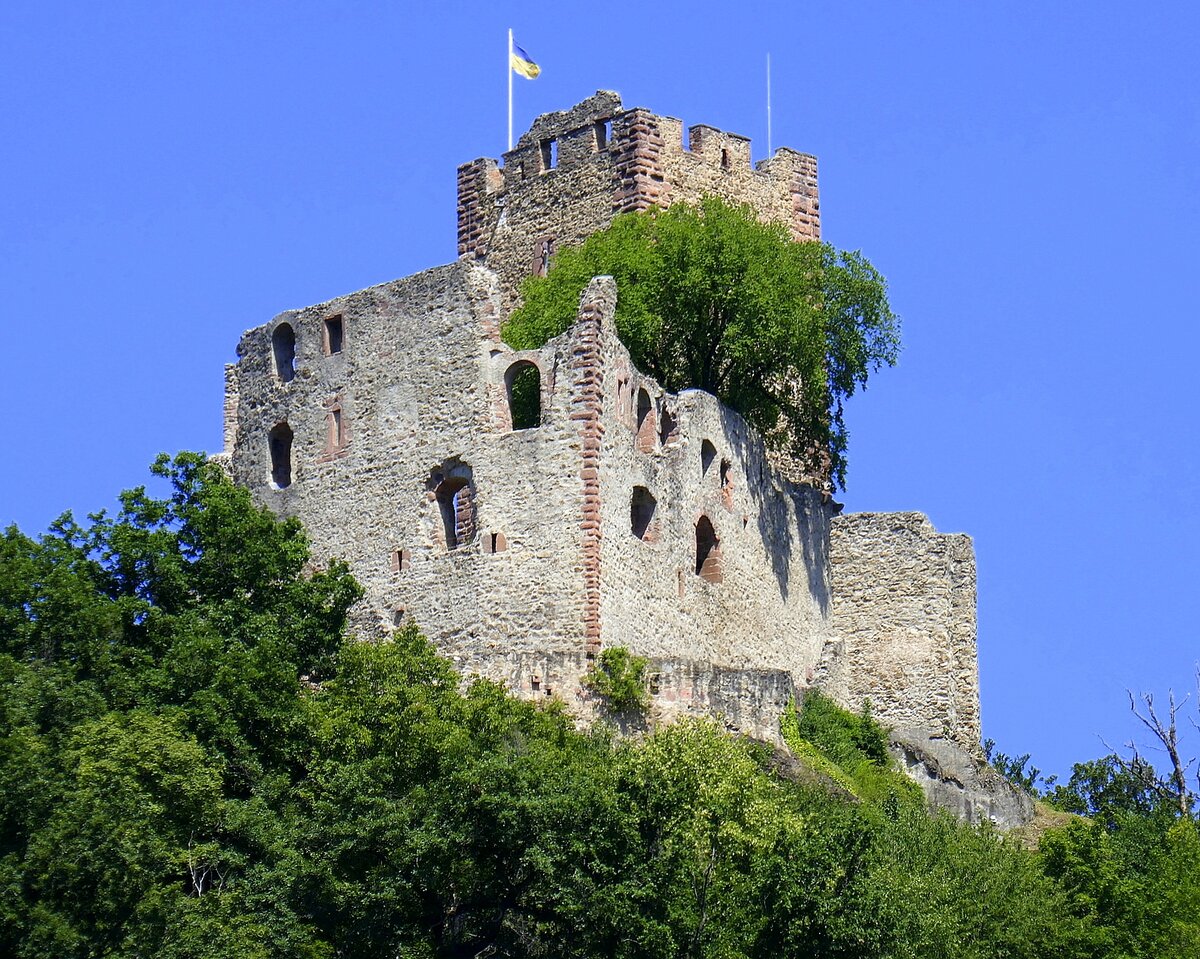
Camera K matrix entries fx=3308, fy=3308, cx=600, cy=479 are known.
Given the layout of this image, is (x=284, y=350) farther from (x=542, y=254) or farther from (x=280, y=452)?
(x=542, y=254)

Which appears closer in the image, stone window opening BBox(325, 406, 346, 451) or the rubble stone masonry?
the rubble stone masonry

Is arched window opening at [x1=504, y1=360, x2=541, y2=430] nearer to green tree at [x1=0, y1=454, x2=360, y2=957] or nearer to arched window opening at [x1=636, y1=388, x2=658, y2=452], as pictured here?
arched window opening at [x1=636, y1=388, x2=658, y2=452]

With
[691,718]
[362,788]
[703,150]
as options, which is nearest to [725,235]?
[703,150]

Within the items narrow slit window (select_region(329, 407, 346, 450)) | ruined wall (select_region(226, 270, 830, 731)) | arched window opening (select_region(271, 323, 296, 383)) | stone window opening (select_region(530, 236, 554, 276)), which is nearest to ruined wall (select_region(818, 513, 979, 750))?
ruined wall (select_region(226, 270, 830, 731))

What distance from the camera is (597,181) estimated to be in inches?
2554

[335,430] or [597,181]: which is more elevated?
[597,181]

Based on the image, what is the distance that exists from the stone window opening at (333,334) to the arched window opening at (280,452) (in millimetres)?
1710

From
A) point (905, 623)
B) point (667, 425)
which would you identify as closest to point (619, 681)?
point (667, 425)

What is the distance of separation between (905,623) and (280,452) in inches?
494

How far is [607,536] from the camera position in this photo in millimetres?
54719

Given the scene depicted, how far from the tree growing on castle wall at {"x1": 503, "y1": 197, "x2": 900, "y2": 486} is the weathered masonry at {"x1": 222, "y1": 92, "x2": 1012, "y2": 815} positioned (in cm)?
132

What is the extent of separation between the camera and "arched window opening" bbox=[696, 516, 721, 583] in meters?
58.2

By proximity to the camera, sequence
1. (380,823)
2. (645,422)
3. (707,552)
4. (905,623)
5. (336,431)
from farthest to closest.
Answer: (905,623), (336,431), (707,552), (645,422), (380,823)

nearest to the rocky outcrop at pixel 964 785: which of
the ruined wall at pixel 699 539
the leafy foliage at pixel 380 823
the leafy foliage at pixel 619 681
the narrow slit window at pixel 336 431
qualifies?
the ruined wall at pixel 699 539
